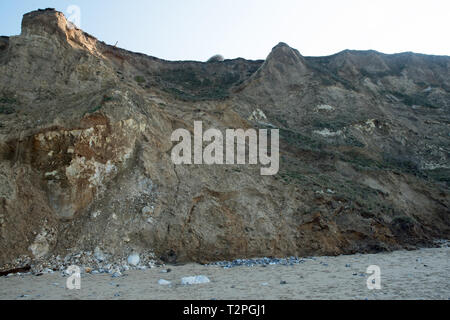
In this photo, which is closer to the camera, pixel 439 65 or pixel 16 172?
pixel 16 172

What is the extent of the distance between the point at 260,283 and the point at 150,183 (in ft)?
18.5

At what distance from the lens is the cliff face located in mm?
9930

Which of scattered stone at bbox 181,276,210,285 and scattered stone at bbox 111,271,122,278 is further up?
scattered stone at bbox 181,276,210,285

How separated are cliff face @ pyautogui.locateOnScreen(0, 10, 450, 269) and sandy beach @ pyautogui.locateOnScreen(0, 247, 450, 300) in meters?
1.48

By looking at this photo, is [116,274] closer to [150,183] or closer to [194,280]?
[194,280]

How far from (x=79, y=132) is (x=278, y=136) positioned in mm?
10903

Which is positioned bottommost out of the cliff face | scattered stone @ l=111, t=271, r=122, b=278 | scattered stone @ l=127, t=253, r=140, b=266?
scattered stone @ l=111, t=271, r=122, b=278

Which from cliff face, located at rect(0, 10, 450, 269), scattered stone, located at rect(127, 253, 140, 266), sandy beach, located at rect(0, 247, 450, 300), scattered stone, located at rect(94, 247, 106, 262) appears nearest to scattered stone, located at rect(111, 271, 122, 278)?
sandy beach, located at rect(0, 247, 450, 300)

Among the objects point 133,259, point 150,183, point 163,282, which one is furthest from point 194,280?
point 150,183

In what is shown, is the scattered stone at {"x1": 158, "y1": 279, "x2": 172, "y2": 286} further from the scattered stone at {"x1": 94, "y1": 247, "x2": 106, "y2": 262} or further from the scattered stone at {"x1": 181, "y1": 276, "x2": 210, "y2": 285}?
the scattered stone at {"x1": 94, "y1": 247, "x2": 106, "y2": 262}
